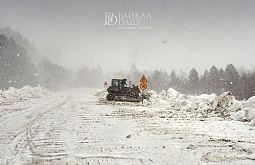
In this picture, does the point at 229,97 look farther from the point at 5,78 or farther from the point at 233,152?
the point at 5,78

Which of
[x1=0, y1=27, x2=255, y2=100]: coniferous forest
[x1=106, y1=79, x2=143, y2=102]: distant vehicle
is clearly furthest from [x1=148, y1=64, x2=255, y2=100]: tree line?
[x1=106, y1=79, x2=143, y2=102]: distant vehicle

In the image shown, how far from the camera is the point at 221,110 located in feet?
38.3

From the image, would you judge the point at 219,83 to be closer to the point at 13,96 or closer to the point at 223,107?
the point at 223,107

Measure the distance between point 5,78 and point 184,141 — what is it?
58.9 metres

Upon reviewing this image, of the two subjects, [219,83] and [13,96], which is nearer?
[13,96]

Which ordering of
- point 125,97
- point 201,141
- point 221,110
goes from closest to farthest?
point 201,141 → point 221,110 → point 125,97

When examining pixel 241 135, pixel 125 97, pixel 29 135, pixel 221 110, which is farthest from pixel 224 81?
pixel 29 135

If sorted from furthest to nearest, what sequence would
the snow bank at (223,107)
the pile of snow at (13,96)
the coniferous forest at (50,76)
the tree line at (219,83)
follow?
the tree line at (219,83)
the coniferous forest at (50,76)
the pile of snow at (13,96)
the snow bank at (223,107)

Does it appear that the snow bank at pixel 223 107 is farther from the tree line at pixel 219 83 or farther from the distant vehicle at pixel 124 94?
the tree line at pixel 219 83

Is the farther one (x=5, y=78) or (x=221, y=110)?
(x=5, y=78)

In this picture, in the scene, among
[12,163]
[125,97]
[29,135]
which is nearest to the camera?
[12,163]

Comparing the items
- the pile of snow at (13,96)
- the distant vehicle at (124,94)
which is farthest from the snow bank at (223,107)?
the pile of snow at (13,96)

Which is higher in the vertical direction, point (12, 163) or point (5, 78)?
point (5, 78)

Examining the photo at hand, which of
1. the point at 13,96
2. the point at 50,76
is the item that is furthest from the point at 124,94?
the point at 50,76
